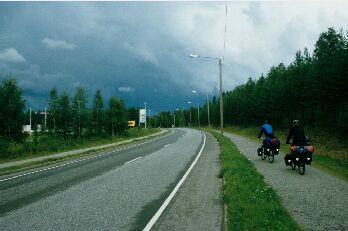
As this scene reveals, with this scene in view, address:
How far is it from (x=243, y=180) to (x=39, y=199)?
20.4 feet

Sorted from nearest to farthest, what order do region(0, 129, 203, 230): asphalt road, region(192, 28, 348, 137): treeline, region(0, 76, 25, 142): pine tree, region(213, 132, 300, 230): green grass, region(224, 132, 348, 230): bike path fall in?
region(213, 132, 300, 230): green grass
region(224, 132, 348, 230): bike path
region(0, 129, 203, 230): asphalt road
region(0, 76, 25, 142): pine tree
region(192, 28, 348, 137): treeline

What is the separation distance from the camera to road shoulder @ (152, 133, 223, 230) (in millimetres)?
7355

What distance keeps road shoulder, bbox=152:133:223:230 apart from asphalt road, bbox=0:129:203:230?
0.41 meters

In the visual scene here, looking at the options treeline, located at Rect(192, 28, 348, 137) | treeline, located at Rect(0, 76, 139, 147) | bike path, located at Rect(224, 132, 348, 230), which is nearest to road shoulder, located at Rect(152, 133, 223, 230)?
bike path, located at Rect(224, 132, 348, 230)

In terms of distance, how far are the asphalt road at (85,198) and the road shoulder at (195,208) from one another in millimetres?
414

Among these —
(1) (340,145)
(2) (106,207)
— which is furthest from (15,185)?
(1) (340,145)

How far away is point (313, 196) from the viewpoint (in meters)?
9.73

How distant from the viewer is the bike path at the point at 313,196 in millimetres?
7289

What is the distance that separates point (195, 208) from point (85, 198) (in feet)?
10.5

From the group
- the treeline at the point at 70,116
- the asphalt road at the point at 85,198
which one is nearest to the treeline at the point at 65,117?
the treeline at the point at 70,116

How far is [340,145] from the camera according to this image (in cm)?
3409

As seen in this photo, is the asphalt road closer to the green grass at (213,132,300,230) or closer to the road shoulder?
the road shoulder

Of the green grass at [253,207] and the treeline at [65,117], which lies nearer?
the green grass at [253,207]

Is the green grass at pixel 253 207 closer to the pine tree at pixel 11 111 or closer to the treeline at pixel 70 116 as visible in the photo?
the pine tree at pixel 11 111
